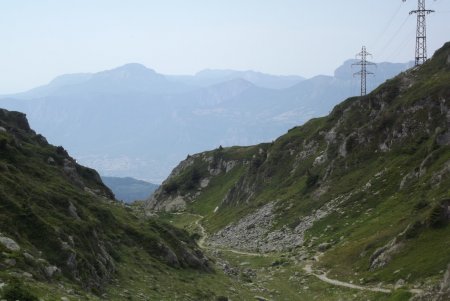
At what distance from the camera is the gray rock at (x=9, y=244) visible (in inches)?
1170

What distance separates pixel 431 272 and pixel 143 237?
2861 centimetres

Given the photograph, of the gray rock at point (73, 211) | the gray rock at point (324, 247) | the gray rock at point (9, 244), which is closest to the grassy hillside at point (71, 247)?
the gray rock at point (9, 244)

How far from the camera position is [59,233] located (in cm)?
3703

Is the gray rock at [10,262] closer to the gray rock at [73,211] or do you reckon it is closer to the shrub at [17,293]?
the shrub at [17,293]

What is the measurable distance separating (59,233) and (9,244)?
6.94m

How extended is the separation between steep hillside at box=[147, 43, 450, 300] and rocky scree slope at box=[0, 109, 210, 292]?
20.0m

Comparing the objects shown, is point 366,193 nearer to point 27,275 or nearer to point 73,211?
point 73,211

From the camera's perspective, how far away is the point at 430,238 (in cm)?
4759

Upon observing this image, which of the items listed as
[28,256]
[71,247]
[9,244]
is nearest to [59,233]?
[71,247]

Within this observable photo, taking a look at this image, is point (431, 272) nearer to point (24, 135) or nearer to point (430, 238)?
point (430, 238)

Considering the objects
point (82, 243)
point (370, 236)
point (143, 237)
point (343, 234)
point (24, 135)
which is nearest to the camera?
point (82, 243)

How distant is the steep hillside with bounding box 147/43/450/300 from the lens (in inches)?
1928

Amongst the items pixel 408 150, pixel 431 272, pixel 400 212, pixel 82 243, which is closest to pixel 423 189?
pixel 400 212

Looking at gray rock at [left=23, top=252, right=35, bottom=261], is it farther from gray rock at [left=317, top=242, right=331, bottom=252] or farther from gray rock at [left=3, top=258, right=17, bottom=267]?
gray rock at [left=317, top=242, right=331, bottom=252]
